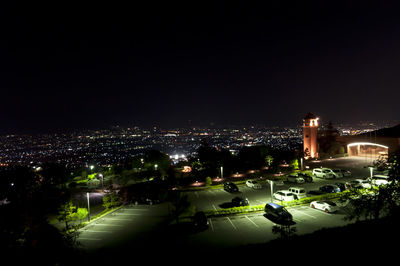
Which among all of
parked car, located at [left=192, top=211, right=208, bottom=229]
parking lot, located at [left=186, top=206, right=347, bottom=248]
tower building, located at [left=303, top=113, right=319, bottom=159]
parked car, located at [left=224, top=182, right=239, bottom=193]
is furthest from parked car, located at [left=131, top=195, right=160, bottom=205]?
tower building, located at [left=303, top=113, right=319, bottom=159]

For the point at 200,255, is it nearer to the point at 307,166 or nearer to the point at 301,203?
the point at 301,203

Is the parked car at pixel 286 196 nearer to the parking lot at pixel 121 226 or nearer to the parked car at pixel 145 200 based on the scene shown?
the parking lot at pixel 121 226

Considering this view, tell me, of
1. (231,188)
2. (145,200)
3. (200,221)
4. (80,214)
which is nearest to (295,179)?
(231,188)

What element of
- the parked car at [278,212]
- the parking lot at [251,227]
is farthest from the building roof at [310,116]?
the parked car at [278,212]

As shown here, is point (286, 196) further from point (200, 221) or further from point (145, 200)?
point (145, 200)

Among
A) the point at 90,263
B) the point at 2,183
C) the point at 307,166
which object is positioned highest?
the point at 2,183

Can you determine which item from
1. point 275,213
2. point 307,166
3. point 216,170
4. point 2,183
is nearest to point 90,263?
point 2,183
